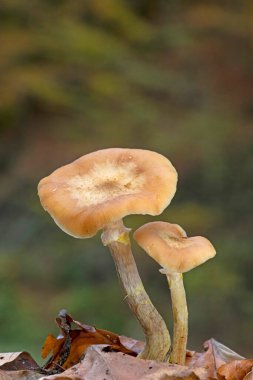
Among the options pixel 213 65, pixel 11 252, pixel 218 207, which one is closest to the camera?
pixel 11 252

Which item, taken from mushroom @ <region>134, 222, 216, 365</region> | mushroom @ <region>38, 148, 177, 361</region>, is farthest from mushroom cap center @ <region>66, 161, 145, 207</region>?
mushroom @ <region>134, 222, 216, 365</region>

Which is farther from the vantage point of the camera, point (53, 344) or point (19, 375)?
point (53, 344)

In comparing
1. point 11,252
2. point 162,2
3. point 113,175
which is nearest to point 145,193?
point 113,175

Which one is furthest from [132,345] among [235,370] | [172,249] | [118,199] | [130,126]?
[130,126]

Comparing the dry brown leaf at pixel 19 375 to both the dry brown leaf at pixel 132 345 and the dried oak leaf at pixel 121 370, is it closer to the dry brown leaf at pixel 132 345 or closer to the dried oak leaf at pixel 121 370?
the dried oak leaf at pixel 121 370

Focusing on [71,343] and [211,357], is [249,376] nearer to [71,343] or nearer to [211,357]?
[211,357]

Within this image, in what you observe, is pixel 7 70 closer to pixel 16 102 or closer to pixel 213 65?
pixel 16 102

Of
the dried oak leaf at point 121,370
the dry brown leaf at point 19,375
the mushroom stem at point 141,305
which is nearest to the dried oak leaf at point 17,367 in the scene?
the dry brown leaf at point 19,375

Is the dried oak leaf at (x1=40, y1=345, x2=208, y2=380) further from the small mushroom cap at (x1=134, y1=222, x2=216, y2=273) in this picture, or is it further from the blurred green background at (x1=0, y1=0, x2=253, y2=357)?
the blurred green background at (x1=0, y1=0, x2=253, y2=357)
